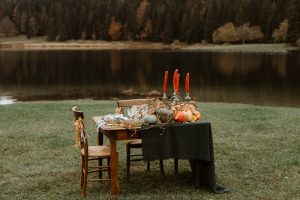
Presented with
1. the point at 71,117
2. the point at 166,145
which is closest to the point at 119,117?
the point at 166,145

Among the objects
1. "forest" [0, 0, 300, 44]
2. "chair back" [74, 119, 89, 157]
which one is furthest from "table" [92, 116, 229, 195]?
"forest" [0, 0, 300, 44]

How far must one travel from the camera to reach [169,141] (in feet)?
29.4

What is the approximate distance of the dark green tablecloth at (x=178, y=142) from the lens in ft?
29.1

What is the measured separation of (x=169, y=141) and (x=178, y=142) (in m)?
0.17

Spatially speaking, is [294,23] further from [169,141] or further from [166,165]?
[169,141]

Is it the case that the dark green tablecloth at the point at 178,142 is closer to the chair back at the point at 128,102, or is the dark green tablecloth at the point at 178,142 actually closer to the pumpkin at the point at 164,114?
the pumpkin at the point at 164,114

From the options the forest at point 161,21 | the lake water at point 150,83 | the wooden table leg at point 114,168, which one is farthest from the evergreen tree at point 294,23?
the wooden table leg at point 114,168

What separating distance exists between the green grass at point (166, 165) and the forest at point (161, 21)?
110 m

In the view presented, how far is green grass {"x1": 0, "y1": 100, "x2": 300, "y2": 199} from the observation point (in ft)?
31.2

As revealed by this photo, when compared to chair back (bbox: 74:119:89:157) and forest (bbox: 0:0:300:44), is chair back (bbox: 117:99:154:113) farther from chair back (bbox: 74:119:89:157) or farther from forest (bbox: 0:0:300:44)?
forest (bbox: 0:0:300:44)

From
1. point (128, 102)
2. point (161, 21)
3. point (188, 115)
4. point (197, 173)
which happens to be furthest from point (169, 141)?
point (161, 21)

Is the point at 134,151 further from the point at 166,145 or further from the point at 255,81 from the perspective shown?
the point at 255,81

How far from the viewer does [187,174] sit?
10633 mm

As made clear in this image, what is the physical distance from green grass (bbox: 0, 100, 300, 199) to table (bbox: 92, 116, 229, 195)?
764 millimetres
